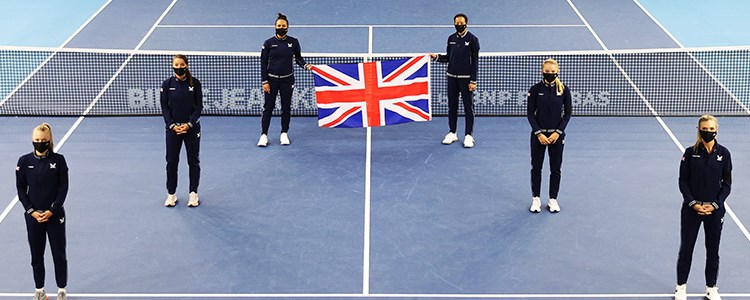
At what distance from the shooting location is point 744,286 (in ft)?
40.6

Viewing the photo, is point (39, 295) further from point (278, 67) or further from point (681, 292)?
point (681, 292)

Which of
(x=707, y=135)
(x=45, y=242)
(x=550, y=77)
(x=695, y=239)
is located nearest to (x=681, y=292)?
(x=695, y=239)

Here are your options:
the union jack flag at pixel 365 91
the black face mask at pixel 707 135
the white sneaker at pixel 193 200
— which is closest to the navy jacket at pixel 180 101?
the white sneaker at pixel 193 200

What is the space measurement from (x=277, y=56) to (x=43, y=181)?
17.9 feet

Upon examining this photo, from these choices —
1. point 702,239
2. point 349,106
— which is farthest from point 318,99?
point 702,239

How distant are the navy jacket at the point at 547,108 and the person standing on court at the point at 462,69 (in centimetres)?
252

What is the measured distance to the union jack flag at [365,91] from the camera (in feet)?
55.1

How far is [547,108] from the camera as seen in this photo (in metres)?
13.7

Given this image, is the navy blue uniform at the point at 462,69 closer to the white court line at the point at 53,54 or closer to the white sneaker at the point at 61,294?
the white court line at the point at 53,54

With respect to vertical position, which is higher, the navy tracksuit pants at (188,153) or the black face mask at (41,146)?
the black face mask at (41,146)

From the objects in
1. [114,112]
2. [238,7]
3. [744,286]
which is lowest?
[744,286]

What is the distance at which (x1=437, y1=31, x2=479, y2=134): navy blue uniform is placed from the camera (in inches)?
638

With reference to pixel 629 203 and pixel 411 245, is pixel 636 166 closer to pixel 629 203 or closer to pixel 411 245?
pixel 629 203

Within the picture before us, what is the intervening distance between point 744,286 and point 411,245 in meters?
3.56
